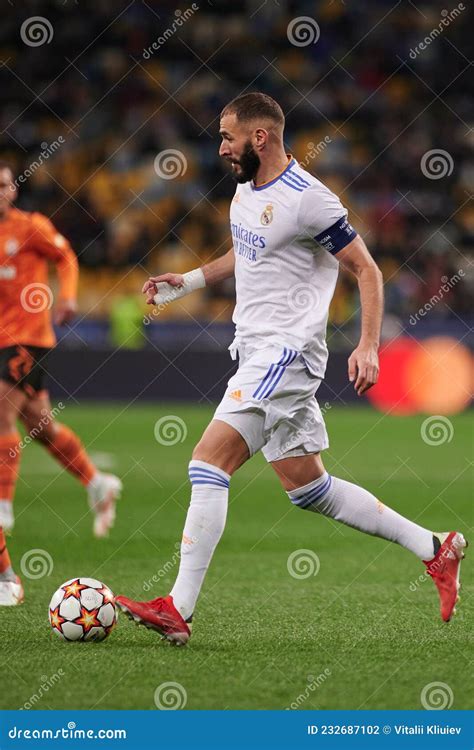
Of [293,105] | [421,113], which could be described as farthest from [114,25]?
[421,113]

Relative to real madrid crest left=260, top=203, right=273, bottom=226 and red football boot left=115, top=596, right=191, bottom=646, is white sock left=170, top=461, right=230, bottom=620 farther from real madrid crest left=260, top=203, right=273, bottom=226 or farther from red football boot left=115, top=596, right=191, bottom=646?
A: real madrid crest left=260, top=203, right=273, bottom=226

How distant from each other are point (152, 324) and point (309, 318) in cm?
1391

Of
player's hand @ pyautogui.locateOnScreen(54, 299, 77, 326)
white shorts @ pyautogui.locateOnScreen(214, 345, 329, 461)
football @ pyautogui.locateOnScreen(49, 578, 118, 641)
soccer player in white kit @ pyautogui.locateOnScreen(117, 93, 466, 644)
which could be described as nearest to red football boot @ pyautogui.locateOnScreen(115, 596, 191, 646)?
soccer player in white kit @ pyautogui.locateOnScreen(117, 93, 466, 644)

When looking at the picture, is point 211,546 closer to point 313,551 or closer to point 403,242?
point 313,551

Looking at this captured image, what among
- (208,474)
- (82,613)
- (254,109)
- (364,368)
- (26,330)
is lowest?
(26,330)

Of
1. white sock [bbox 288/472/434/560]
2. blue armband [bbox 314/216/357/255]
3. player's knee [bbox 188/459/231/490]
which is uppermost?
blue armband [bbox 314/216/357/255]

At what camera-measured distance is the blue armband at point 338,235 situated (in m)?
5.01

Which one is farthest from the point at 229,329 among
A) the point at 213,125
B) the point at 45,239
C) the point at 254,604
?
the point at 254,604

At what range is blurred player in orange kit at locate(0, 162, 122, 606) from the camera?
7734 millimetres

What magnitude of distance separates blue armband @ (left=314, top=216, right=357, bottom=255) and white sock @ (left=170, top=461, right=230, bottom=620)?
38.7 inches

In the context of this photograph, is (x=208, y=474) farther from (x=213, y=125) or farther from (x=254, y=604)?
(x=213, y=125)

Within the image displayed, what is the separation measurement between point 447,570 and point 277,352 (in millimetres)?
1175

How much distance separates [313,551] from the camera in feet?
25.7

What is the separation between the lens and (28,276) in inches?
325
